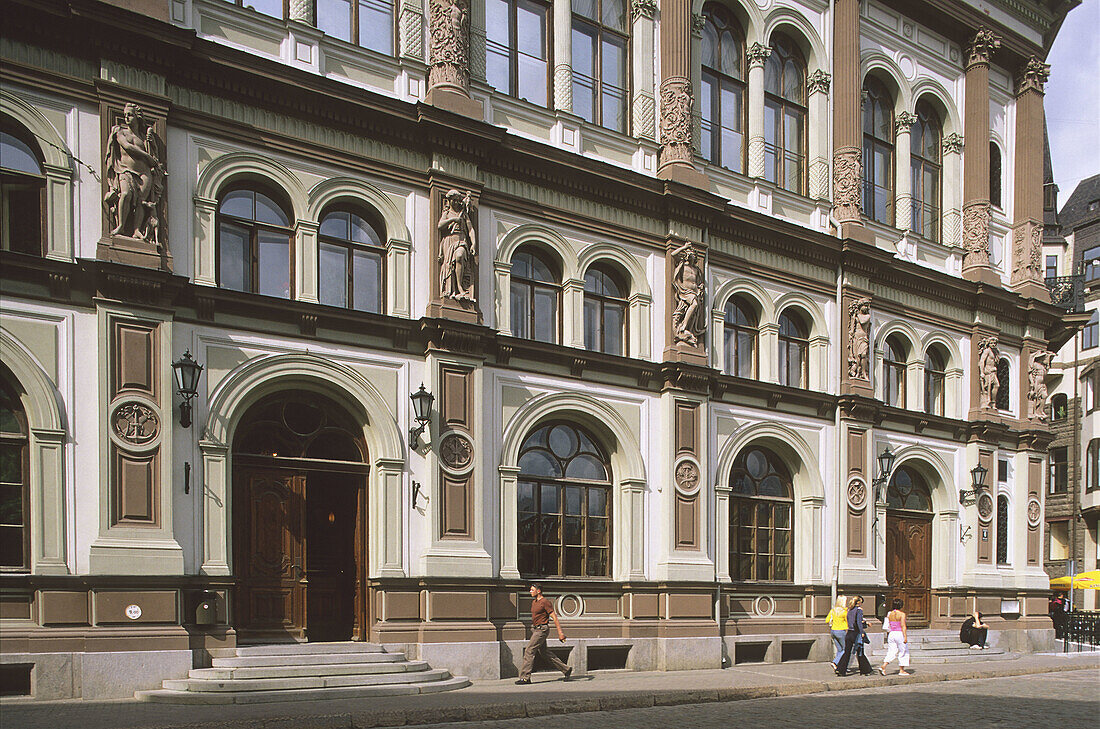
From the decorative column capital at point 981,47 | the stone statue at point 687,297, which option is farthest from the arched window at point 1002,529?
the stone statue at point 687,297

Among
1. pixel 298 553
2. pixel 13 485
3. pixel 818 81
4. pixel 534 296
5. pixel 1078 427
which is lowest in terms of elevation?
pixel 298 553

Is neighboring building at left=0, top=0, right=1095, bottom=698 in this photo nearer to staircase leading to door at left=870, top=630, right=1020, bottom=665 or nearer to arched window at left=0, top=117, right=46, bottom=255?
arched window at left=0, top=117, right=46, bottom=255

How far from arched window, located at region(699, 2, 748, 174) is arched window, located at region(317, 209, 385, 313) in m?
8.98

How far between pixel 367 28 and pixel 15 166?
22.2 feet

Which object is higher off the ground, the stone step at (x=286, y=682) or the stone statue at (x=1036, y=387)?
the stone statue at (x=1036, y=387)

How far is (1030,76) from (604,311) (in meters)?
18.9

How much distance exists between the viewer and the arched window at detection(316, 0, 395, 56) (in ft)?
58.4

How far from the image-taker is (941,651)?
2409 centimetres

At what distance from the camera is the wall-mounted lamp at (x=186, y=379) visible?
48.6 ft

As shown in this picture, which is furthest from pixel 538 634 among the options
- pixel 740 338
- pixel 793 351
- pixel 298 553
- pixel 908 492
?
pixel 908 492

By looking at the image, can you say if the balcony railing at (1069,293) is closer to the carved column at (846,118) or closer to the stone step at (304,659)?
the carved column at (846,118)

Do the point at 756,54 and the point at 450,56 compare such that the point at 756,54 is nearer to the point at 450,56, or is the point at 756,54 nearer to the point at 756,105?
the point at 756,105

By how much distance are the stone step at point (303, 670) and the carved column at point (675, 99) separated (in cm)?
1186

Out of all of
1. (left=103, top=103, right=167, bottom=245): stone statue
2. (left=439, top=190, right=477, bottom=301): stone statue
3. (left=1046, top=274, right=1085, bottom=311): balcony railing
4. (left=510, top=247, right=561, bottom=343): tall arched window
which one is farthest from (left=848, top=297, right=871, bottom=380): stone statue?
(left=103, top=103, right=167, bottom=245): stone statue
